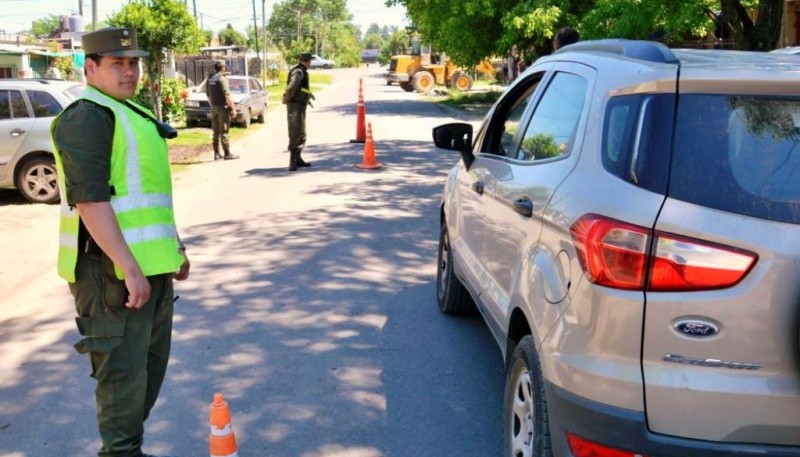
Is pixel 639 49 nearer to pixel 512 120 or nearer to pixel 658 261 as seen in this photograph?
pixel 658 261

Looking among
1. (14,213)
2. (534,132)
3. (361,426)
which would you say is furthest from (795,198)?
(14,213)

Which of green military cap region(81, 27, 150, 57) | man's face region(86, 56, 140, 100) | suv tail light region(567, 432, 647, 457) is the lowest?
suv tail light region(567, 432, 647, 457)

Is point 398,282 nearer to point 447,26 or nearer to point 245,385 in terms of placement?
point 245,385

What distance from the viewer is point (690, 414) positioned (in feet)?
8.59

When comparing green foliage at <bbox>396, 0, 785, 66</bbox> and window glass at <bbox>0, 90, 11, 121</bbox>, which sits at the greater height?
green foliage at <bbox>396, 0, 785, 66</bbox>

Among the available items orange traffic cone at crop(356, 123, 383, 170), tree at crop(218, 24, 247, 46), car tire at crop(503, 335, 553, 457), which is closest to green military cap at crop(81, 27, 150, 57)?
car tire at crop(503, 335, 553, 457)

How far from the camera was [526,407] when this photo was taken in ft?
11.6

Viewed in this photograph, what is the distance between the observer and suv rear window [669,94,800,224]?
2.65 metres

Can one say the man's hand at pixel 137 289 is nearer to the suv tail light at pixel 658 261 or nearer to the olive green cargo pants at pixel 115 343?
the olive green cargo pants at pixel 115 343

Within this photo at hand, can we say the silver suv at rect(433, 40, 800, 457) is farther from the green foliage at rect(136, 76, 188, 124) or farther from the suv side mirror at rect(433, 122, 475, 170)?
the green foliage at rect(136, 76, 188, 124)

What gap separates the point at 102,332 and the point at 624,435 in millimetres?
1943

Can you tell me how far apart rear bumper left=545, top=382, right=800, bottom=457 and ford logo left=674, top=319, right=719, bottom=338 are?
0.29 metres

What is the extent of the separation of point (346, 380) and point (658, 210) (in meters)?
2.88

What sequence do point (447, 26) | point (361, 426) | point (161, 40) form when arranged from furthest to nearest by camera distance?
point (447, 26) → point (161, 40) → point (361, 426)
